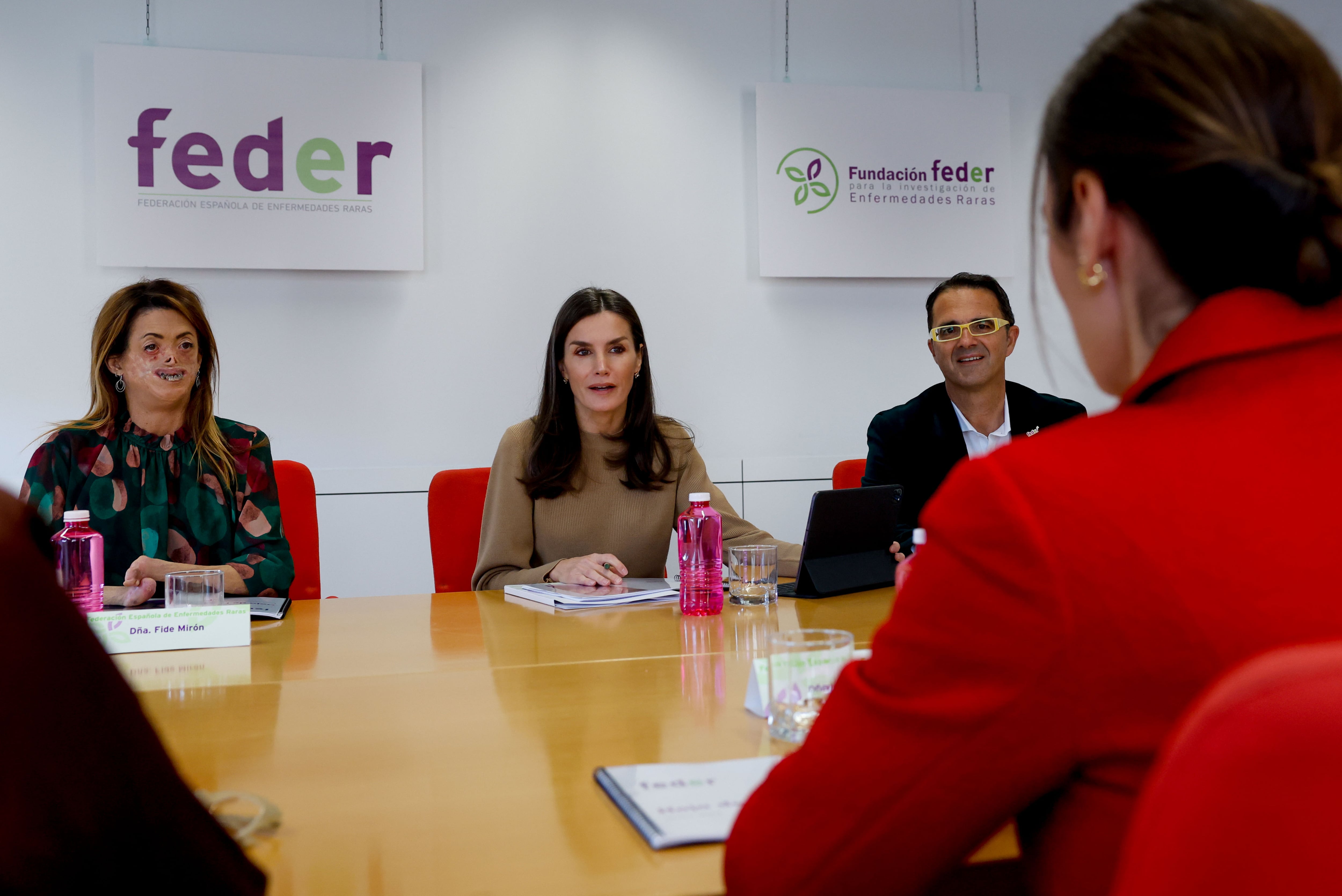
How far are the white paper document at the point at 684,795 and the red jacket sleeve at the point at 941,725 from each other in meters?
0.16

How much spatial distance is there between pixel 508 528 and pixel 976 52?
329 cm

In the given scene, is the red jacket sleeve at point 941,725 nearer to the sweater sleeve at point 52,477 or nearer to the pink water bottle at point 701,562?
the pink water bottle at point 701,562

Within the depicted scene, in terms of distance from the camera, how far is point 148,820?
23.3 inches

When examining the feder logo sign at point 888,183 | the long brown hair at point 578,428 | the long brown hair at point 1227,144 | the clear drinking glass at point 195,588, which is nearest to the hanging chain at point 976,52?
the feder logo sign at point 888,183

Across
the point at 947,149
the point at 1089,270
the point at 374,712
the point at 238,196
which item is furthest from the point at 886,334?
the point at 1089,270

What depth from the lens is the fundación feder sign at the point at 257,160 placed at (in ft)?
12.0

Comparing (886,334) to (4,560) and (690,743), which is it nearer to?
(690,743)

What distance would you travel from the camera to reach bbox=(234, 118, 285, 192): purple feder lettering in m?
3.74

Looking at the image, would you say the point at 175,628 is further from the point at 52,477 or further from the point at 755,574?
the point at 755,574

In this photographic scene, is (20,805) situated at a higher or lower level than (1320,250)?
lower

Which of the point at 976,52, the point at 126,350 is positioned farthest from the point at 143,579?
the point at 976,52

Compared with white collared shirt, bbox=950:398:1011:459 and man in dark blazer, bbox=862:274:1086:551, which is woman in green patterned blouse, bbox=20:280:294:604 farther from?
white collared shirt, bbox=950:398:1011:459

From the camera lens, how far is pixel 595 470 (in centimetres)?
286

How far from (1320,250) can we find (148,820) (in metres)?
0.84
